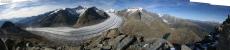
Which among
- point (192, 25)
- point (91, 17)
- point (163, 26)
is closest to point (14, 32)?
point (91, 17)

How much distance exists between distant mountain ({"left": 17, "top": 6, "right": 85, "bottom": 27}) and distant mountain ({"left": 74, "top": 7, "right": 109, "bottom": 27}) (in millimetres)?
185

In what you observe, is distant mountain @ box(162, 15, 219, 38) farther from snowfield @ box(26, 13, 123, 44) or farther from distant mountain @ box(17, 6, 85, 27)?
distant mountain @ box(17, 6, 85, 27)

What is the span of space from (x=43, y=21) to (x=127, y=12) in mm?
2405

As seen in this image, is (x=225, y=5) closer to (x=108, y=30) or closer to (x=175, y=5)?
(x=175, y=5)

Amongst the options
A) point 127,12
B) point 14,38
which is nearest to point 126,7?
point 127,12

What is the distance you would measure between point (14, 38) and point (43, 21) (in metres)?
1.40

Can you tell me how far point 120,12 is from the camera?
20781 mm

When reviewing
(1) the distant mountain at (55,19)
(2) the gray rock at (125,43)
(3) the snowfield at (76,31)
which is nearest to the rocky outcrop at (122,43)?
(2) the gray rock at (125,43)

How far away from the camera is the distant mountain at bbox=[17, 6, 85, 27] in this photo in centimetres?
2058

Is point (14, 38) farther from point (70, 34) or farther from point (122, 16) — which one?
point (122, 16)

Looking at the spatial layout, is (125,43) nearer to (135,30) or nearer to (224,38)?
(135,30)

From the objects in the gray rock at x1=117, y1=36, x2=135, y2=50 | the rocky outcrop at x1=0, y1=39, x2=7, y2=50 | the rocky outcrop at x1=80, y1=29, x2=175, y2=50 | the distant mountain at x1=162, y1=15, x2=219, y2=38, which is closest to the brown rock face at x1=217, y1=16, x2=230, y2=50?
the distant mountain at x1=162, y1=15, x2=219, y2=38

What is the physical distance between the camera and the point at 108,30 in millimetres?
20688

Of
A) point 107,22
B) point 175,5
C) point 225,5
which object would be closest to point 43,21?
point 107,22
